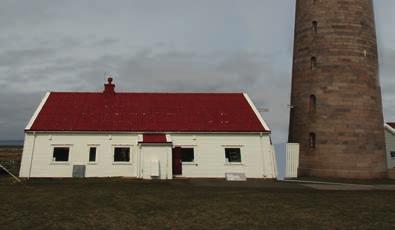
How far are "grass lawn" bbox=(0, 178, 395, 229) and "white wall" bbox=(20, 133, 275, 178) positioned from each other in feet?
32.7

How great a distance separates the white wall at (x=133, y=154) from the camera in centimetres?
2847

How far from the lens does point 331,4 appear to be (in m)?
30.9

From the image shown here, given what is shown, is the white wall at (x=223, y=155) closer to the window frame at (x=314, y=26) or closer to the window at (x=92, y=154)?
the window at (x=92, y=154)

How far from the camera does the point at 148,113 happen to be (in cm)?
3167

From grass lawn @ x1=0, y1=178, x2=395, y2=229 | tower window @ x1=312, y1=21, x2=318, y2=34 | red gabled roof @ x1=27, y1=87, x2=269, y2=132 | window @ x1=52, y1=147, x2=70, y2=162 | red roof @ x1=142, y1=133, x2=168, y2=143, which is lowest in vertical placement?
grass lawn @ x1=0, y1=178, x2=395, y2=229

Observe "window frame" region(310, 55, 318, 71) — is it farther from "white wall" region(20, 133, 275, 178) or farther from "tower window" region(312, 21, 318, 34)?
"white wall" region(20, 133, 275, 178)

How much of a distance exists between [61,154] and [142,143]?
583cm

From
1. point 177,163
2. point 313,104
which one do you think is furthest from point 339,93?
point 177,163

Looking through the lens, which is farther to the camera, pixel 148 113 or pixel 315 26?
pixel 148 113

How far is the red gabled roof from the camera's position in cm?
2973

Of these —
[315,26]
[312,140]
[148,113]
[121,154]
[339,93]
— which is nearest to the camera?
[121,154]

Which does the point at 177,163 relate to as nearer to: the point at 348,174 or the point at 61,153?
the point at 61,153

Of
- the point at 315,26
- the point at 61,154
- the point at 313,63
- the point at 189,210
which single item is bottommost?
the point at 189,210

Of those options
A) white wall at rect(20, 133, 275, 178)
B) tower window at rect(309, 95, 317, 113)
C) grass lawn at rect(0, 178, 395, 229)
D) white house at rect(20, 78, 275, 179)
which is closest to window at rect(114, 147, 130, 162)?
white house at rect(20, 78, 275, 179)
